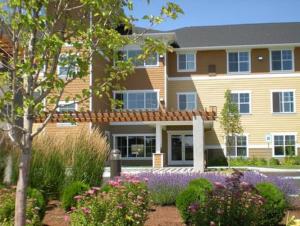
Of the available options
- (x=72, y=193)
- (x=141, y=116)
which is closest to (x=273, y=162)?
(x=141, y=116)

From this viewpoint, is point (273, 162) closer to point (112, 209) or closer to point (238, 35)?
point (238, 35)

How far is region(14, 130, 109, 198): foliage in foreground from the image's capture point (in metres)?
10.5

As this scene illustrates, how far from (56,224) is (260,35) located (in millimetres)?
29891

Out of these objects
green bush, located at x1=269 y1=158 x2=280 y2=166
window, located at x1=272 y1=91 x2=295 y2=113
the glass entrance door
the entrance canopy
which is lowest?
green bush, located at x1=269 y1=158 x2=280 y2=166

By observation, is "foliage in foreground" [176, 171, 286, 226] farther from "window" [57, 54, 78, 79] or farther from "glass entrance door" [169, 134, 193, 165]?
"glass entrance door" [169, 134, 193, 165]

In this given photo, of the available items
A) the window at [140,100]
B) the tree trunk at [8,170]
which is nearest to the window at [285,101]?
the window at [140,100]

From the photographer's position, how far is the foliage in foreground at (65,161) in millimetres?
10453

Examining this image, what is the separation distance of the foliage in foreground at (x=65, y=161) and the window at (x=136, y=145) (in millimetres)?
22467

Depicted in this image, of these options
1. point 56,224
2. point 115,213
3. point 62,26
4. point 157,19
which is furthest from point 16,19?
point 56,224

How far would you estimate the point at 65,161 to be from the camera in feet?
35.3

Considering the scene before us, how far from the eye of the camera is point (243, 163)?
3186 cm

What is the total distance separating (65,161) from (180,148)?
23982 millimetres

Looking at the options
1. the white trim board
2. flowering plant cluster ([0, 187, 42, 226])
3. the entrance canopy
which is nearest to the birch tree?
flowering plant cluster ([0, 187, 42, 226])

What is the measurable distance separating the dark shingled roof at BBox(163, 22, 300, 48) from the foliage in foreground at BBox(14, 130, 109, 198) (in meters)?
24.6
